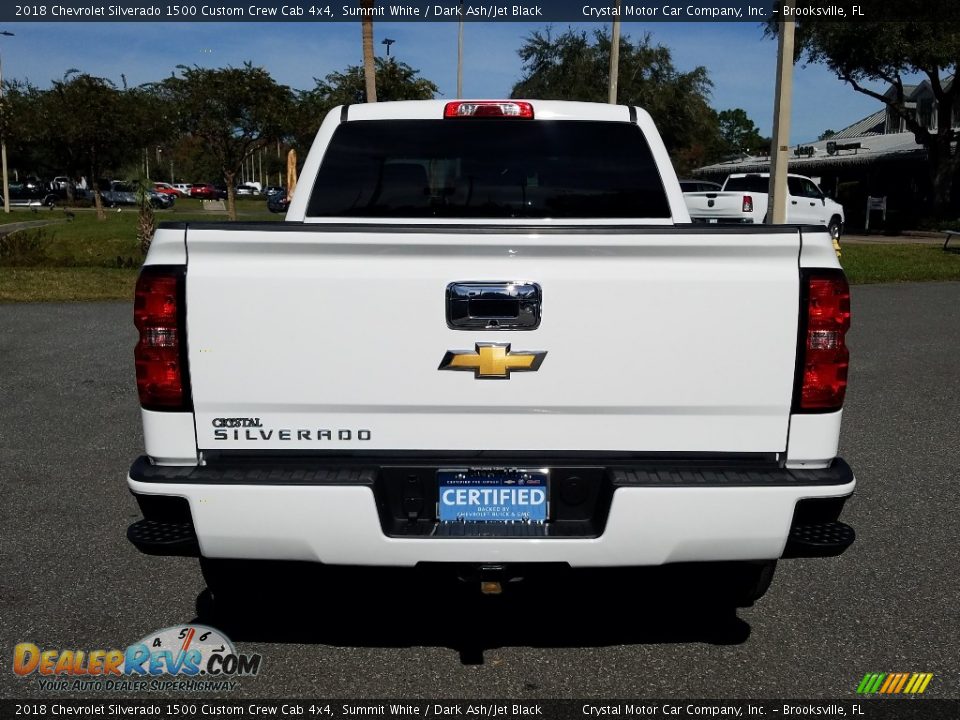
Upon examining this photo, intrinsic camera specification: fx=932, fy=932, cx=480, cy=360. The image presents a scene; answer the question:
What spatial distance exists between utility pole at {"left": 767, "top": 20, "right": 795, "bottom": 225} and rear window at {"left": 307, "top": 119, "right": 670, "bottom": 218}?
31.4 feet

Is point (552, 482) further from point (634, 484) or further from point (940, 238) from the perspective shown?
point (940, 238)

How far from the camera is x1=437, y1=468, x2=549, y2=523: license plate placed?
2.98 m

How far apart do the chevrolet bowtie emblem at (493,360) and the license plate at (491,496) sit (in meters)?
0.33

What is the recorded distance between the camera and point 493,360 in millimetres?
2898

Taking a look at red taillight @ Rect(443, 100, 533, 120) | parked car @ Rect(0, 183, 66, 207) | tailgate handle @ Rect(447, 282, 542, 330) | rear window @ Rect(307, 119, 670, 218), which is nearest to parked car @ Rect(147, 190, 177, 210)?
parked car @ Rect(0, 183, 66, 207)

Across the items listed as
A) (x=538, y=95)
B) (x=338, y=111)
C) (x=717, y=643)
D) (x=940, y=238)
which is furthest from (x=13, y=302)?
(x=538, y=95)

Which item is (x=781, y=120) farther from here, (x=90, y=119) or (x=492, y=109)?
(x=90, y=119)

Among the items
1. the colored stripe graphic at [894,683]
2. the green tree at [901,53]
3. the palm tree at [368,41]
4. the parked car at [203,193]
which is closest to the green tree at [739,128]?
the parked car at [203,193]

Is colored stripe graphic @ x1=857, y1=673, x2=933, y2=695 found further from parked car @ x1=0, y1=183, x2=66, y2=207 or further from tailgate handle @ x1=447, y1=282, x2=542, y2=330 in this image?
parked car @ x1=0, y1=183, x2=66, y2=207

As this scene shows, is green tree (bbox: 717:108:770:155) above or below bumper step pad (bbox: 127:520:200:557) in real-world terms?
above

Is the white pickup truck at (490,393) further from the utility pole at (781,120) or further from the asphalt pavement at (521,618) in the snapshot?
the utility pole at (781,120)

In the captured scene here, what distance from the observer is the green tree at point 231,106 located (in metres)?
37.4

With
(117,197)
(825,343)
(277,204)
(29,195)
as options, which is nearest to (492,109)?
(825,343)

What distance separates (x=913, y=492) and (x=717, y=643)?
251 cm
